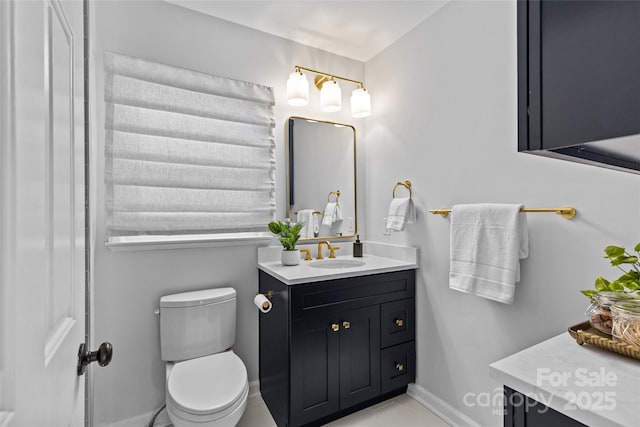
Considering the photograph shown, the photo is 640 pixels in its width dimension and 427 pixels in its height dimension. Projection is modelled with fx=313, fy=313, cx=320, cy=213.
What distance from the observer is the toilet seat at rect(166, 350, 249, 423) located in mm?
1350

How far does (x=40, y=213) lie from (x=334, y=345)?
5.22 ft

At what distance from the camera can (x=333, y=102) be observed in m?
2.24

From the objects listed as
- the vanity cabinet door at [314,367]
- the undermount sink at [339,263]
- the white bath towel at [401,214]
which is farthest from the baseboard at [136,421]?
the white bath towel at [401,214]

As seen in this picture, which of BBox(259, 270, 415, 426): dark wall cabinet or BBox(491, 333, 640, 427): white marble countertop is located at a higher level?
BBox(491, 333, 640, 427): white marble countertop

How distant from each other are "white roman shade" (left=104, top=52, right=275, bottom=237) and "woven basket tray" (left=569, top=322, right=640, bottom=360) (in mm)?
1686

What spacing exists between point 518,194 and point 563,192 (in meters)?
0.19

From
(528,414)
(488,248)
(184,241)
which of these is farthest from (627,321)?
(184,241)

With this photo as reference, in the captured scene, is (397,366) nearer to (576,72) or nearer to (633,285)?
(633,285)

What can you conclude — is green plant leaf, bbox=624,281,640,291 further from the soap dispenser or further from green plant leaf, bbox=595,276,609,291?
the soap dispenser

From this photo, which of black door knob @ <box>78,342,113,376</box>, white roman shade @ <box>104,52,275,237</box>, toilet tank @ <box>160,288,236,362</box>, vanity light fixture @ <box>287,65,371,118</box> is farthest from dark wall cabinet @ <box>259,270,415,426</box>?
vanity light fixture @ <box>287,65,371,118</box>

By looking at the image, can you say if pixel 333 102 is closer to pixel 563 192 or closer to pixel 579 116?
pixel 563 192

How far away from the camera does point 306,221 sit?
2342 mm

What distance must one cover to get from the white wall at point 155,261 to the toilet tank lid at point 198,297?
0.08 meters

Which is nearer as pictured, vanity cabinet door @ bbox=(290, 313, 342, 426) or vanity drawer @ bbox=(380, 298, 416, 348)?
vanity cabinet door @ bbox=(290, 313, 342, 426)
